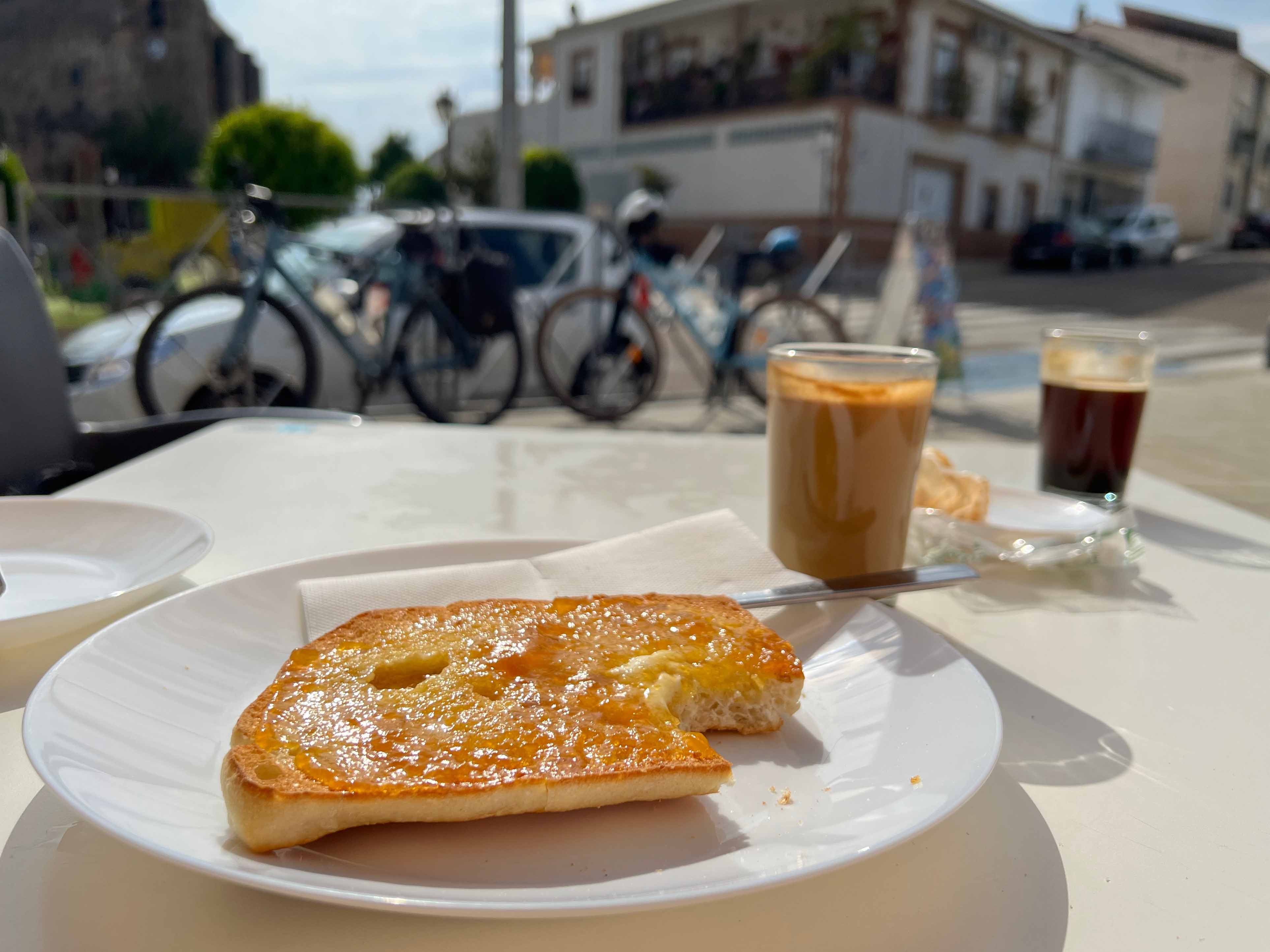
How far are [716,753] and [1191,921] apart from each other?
26cm

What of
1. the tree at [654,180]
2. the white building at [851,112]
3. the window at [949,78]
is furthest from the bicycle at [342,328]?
the window at [949,78]

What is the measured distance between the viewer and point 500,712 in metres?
0.53

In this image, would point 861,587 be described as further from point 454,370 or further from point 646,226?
point 646,226

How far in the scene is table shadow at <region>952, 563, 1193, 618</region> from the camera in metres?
0.90

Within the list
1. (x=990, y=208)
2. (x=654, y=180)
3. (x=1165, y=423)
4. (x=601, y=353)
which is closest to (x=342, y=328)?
(x=601, y=353)

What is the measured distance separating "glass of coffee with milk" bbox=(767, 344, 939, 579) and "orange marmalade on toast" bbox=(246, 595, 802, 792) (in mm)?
192

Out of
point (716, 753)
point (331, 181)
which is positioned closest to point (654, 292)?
point (716, 753)

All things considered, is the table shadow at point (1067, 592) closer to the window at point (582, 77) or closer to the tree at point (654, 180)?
the tree at point (654, 180)

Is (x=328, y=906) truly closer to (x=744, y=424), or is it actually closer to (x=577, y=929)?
(x=577, y=929)

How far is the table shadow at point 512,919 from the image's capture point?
422mm

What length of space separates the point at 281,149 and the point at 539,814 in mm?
15026

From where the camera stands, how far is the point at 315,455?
148 centimetres

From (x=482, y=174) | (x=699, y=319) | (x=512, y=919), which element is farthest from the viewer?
(x=482, y=174)

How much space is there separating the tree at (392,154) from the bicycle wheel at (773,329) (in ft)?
90.5
